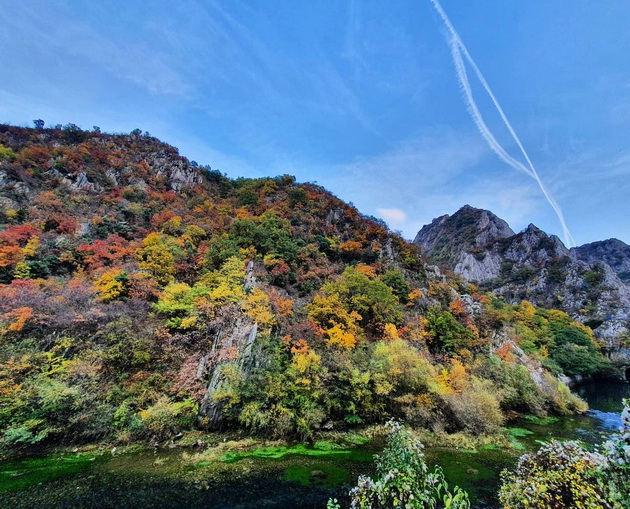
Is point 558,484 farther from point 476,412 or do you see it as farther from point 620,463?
point 476,412

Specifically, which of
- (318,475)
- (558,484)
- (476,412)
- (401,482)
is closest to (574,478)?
(558,484)

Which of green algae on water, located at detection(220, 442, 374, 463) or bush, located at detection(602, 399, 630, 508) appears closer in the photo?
bush, located at detection(602, 399, 630, 508)

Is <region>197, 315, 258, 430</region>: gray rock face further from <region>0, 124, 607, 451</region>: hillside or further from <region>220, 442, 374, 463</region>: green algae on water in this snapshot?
<region>220, 442, 374, 463</region>: green algae on water

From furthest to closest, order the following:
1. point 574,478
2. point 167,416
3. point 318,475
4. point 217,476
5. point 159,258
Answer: point 159,258 → point 167,416 → point 318,475 → point 217,476 → point 574,478

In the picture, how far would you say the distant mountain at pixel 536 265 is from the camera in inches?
2579

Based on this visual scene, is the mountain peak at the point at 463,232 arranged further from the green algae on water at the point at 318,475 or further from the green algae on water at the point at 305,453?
the green algae on water at the point at 318,475

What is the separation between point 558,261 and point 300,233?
85.6 meters

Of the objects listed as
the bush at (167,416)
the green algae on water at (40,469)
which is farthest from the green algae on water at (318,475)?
the green algae on water at (40,469)

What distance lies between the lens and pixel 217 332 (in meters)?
24.1

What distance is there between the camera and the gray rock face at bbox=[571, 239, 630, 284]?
11256cm

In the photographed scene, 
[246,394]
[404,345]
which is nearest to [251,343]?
[246,394]

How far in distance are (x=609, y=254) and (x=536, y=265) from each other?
63850 mm

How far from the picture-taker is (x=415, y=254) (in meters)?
50.0

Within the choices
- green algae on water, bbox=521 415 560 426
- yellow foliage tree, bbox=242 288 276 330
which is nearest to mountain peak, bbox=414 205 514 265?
green algae on water, bbox=521 415 560 426
